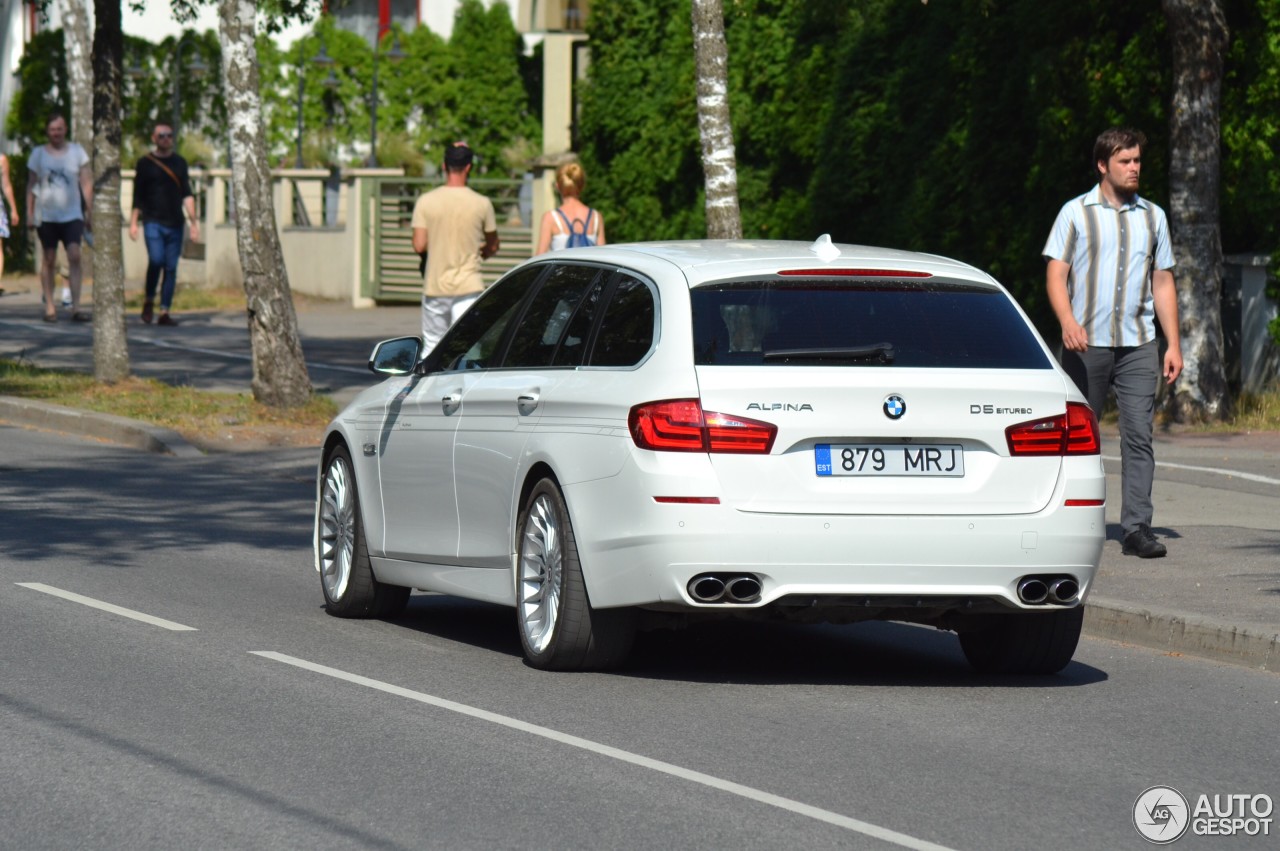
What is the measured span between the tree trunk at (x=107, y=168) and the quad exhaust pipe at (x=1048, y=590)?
12.5 meters

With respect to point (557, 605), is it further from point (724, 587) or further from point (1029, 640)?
point (1029, 640)

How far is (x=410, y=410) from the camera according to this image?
9430mm

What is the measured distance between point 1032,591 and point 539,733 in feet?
6.09

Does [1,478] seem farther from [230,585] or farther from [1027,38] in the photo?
[1027,38]

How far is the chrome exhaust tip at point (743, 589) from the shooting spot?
7656mm

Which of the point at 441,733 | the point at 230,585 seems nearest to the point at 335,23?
the point at 230,585

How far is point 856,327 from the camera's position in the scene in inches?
314

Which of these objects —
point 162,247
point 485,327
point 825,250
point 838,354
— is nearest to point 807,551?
point 838,354

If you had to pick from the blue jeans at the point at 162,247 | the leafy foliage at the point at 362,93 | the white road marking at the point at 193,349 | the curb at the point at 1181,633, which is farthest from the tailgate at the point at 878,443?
the leafy foliage at the point at 362,93

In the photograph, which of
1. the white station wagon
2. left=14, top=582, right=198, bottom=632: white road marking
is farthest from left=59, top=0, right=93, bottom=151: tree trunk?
the white station wagon

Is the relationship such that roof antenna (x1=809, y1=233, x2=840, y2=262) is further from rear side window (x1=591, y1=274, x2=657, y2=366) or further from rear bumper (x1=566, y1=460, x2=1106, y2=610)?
rear bumper (x1=566, y1=460, x2=1106, y2=610)

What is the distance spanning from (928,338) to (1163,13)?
9.81m

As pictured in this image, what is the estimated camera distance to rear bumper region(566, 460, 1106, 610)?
7.62 meters

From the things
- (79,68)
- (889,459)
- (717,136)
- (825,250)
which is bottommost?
(889,459)
